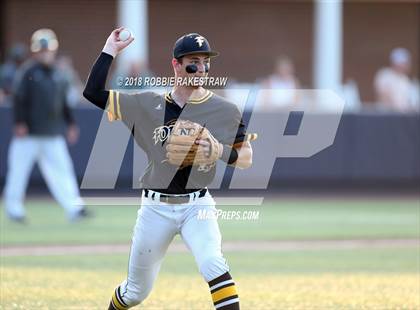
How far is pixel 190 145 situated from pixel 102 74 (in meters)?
0.77

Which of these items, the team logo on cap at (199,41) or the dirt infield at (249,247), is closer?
the team logo on cap at (199,41)

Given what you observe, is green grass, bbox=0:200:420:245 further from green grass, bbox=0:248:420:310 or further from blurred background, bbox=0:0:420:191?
green grass, bbox=0:248:420:310

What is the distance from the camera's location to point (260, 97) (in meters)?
20.0

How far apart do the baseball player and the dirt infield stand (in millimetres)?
5151

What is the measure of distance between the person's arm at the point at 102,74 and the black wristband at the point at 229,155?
88 centimetres

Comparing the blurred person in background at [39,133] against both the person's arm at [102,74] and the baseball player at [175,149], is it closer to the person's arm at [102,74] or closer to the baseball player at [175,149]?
the baseball player at [175,149]

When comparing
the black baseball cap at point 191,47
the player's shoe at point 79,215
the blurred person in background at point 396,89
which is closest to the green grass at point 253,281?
the black baseball cap at point 191,47

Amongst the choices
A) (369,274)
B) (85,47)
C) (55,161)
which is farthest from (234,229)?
(85,47)

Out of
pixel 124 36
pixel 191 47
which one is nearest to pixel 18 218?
pixel 124 36

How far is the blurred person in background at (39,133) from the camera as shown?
14.4m

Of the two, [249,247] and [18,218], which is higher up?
[18,218]

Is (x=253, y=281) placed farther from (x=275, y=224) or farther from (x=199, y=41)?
(x=275, y=224)

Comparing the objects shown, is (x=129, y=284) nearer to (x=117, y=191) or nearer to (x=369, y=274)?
(x=369, y=274)

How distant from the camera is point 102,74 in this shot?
6.53m
